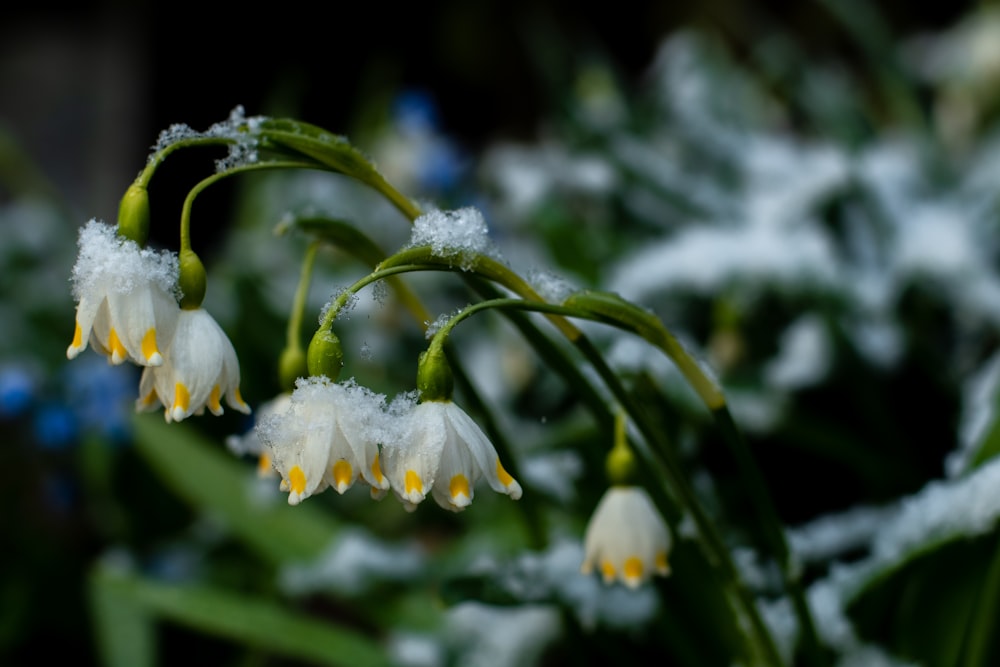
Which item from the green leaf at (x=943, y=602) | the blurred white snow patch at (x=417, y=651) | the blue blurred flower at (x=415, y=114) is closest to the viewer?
the green leaf at (x=943, y=602)

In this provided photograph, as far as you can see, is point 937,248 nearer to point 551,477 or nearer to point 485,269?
point 551,477

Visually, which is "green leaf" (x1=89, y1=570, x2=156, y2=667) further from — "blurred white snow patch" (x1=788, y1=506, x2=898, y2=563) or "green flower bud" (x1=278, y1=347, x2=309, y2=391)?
"blurred white snow patch" (x1=788, y1=506, x2=898, y2=563)

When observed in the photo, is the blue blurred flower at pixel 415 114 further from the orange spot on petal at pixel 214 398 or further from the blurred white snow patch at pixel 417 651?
the orange spot on petal at pixel 214 398

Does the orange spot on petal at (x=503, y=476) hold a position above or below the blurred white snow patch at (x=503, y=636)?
below

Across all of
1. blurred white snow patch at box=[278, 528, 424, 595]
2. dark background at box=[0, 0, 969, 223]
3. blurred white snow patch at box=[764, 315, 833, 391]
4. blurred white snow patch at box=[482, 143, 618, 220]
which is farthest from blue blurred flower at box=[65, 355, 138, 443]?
dark background at box=[0, 0, 969, 223]

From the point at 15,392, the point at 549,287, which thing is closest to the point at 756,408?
the point at 549,287

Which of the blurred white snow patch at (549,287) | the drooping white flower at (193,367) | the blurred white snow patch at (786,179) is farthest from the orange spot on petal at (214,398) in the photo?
the blurred white snow patch at (786,179)

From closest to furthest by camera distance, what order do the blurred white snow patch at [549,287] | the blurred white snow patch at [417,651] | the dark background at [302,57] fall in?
1. the blurred white snow patch at [549,287]
2. the blurred white snow patch at [417,651]
3. the dark background at [302,57]
